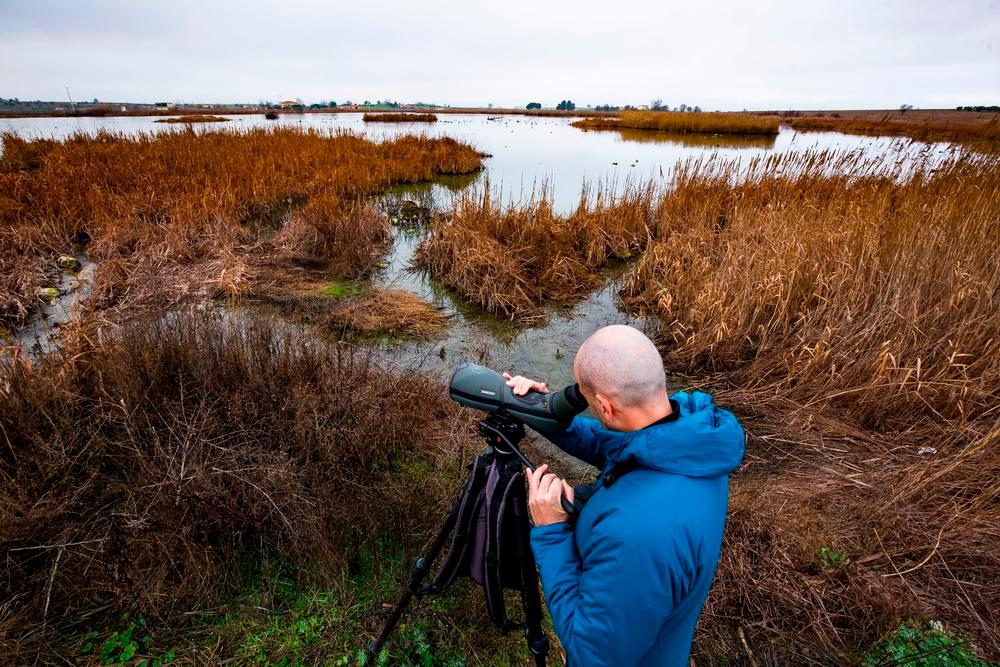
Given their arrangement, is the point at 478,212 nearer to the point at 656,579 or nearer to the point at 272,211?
the point at 272,211

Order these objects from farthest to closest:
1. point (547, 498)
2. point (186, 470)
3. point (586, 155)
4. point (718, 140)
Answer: point (718, 140) < point (586, 155) < point (186, 470) < point (547, 498)

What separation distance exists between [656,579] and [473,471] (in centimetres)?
62

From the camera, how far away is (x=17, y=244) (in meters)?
5.46

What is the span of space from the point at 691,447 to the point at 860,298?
360 cm

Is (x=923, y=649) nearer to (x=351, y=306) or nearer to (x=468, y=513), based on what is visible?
(x=468, y=513)

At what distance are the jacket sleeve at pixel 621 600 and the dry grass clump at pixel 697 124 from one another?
2806 cm

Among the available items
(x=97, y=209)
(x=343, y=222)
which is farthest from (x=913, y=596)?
(x=97, y=209)

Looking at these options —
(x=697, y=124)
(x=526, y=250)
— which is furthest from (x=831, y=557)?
(x=697, y=124)

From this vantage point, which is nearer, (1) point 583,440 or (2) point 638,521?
(2) point 638,521

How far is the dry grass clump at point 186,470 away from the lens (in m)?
1.68

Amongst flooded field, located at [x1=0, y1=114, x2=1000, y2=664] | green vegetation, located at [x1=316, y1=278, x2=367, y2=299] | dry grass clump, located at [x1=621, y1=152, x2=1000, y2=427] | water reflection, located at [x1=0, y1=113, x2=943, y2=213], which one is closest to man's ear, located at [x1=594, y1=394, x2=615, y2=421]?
flooded field, located at [x1=0, y1=114, x2=1000, y2=664]

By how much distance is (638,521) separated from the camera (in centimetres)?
84

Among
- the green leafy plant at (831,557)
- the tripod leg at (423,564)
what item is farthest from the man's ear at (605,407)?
the green leafy plant at (831,557)

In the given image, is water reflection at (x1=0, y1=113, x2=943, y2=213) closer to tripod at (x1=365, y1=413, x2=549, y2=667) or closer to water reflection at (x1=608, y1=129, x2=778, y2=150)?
water reflection at (x1=608, y1=129, x2=778, y2=150)
